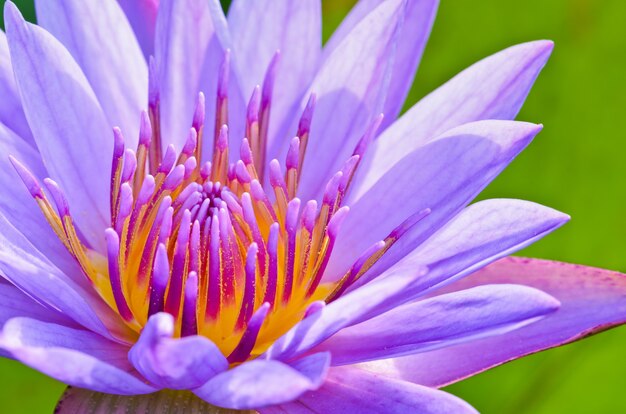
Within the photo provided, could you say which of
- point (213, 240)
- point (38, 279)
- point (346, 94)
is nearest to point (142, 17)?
point (346, 94)

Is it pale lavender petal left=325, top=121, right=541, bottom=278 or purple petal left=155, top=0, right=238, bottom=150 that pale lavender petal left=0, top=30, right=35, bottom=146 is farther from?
pale lavender petal left=325, top=121, right=541, bottom=278

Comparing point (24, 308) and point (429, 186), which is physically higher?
point (429, 186)

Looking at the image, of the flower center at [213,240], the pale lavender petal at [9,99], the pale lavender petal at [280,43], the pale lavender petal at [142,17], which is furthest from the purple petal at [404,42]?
the pale lavender petal at [9,99]

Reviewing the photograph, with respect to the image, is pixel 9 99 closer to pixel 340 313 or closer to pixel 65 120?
pixel 65 120

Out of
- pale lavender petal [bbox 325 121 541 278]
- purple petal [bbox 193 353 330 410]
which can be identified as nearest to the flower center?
pale lavender petal [bbox 325 121 541 278]

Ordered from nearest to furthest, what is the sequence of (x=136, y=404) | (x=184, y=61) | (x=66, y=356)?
1. (x=66, y=356)
2. (x=136, y=404)
3. (x=184, y=61)

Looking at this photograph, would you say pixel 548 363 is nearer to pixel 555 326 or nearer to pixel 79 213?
pixel 555 326

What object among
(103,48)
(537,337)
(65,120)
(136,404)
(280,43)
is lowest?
(136,404)
